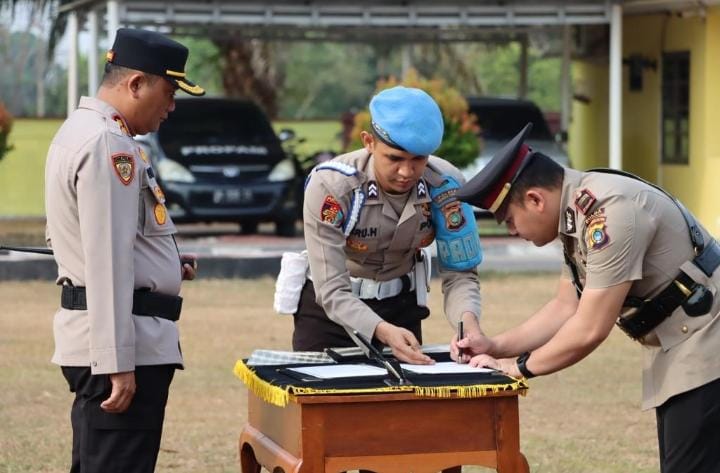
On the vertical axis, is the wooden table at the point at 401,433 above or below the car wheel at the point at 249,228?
above

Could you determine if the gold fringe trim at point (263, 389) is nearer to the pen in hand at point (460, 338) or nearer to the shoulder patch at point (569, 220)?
the pen in hand at point (460, 338)

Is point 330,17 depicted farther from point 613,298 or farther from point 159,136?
point 613,298

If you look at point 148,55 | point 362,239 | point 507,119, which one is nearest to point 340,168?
point 362,239

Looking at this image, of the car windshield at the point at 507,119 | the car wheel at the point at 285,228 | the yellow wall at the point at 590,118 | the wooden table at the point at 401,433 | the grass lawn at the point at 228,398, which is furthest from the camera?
the yellow wall at the point at 590,118

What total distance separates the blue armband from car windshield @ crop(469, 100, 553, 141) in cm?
1478

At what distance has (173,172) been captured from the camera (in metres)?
18.3

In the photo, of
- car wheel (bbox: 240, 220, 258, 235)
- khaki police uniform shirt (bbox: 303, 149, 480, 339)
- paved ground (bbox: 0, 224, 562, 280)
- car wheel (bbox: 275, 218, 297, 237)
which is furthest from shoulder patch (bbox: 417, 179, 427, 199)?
car wheel (bbox: 240, 220, 258, 235)

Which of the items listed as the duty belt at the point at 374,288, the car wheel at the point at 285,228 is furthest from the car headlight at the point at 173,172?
the duty belt at the point at 374,288

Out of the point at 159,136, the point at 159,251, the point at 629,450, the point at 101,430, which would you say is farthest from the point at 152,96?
the point at 159,136

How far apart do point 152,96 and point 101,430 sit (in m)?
1.04

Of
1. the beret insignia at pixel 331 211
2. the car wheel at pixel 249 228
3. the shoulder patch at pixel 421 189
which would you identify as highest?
the shoulder patch at pixel 421 189

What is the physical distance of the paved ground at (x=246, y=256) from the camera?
49.1ft

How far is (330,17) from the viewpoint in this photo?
1972cm

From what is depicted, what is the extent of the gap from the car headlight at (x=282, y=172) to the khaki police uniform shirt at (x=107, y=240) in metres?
13.8
